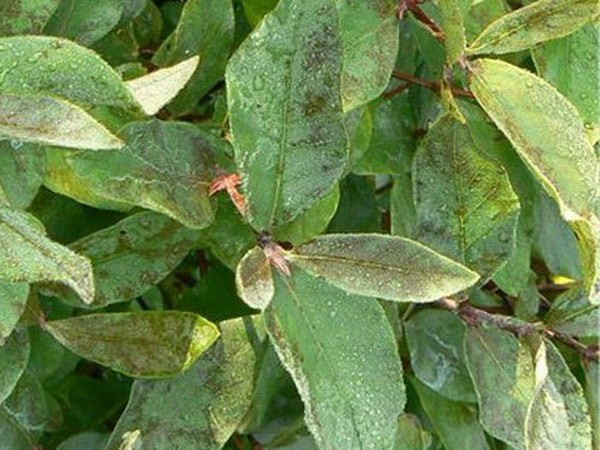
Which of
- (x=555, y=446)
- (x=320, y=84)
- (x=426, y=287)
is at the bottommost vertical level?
(x=555, y=446)

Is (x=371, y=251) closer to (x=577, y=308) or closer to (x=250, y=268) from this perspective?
(x=250, y=268)

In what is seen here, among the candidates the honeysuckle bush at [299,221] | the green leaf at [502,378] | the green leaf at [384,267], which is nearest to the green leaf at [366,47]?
the honeysuckle bush at [299,221]

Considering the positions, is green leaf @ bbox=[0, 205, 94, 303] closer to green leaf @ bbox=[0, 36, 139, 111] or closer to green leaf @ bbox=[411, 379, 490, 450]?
green leaf @ bbox=[0, 36, 139, 111]

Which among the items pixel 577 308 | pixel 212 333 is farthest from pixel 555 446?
pixel 212 333

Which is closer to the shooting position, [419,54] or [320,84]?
[320,84]

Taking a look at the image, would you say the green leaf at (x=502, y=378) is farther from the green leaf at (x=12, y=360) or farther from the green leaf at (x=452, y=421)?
the green leaf at (x=12, y=360)

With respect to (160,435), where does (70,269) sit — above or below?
above

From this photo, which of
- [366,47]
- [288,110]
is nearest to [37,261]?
[288,110]

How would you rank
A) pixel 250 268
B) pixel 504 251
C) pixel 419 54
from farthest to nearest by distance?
pixel 419 54 → pixel 504 251 → pixel 250 268
